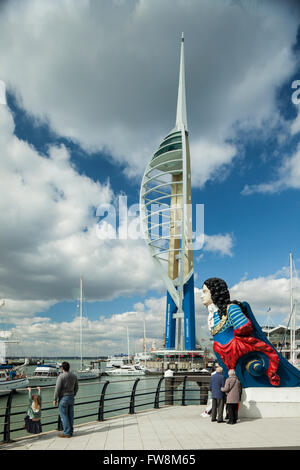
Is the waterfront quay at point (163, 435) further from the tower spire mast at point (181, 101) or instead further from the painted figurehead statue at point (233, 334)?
the tower spire mast at point (181, 101)

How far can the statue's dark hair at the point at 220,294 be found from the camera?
10727 mm

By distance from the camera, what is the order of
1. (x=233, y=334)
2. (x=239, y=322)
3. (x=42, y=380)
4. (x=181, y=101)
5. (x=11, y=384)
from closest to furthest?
1. (x=239, y=322)
2. (x=233, y=334)
3. (x=11, y=384)
4. (x=42, y=380)
5. (x=181, y=101)

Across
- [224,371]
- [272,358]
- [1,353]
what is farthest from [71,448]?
[1,353]

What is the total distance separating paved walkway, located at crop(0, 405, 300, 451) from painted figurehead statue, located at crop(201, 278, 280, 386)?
1390mm

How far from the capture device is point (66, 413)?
311 inches

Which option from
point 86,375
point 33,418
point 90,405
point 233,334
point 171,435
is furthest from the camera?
point 86,375

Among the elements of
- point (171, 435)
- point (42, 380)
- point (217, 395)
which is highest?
point (217, 395)

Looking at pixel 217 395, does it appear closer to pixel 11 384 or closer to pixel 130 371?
pixel 11 384

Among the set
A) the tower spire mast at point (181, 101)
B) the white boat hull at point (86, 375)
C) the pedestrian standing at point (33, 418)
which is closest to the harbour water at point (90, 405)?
the pedestrian standing at point (33, 418)

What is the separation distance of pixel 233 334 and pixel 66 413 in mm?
4797

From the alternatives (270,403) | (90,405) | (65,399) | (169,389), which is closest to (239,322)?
(270,403)

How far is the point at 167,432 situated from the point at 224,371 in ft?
9.66
